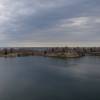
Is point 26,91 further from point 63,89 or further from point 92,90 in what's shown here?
point 92,90

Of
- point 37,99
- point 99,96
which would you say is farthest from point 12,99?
point 99,96

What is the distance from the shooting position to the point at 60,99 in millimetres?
9312

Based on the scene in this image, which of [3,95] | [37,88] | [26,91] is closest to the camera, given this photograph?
[3,95]

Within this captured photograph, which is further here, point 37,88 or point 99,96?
point 37,88

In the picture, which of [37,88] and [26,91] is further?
[37,88]

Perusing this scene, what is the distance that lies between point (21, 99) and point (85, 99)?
3789mm

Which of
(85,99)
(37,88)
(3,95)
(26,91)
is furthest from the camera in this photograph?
(37,88)

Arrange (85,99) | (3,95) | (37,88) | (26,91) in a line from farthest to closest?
(37,88) → (26,91) → (3,95) → (85,99)

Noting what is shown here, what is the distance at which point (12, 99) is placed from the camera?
30.8 ft

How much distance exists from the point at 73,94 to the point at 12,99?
12.7 feet

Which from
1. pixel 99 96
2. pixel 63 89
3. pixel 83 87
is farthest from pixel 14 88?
pixel 99 96

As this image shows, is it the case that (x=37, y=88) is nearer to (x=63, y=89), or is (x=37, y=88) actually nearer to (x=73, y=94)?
(x=63, y=89)

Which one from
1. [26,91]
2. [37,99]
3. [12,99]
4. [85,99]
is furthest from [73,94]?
[12,99]

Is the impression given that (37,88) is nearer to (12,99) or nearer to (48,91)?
(48,91)
